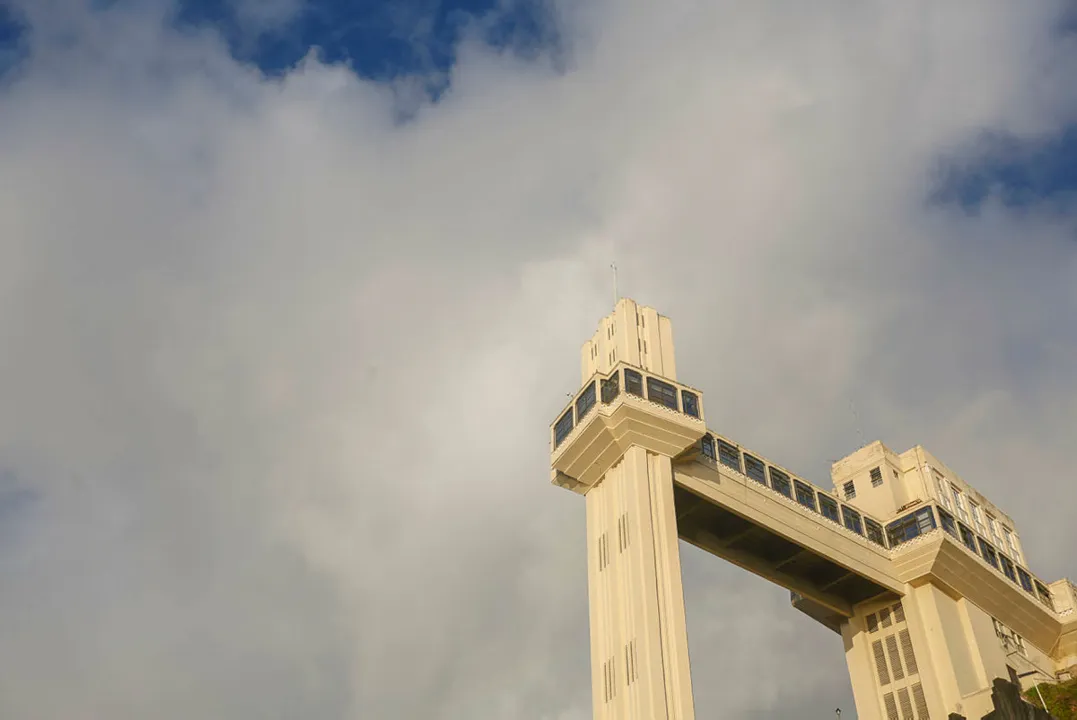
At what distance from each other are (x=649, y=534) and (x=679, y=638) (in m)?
5.21

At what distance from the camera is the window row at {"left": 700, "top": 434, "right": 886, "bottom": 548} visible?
5931cm

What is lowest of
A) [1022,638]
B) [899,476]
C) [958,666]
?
[958,666]

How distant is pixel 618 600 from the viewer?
5066cm

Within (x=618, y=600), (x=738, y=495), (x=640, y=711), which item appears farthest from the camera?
(x=738, y=495)

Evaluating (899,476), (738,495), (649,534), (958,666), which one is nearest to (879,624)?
(958,666)

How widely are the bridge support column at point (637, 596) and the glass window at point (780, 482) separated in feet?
31.2

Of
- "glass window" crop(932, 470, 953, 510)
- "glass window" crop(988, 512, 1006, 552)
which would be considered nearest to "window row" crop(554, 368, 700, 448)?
"glass window" crop(932, 470, 953, 510)

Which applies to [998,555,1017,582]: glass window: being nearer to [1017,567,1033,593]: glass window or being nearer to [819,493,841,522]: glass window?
[1017,567,1033,593]: glass window

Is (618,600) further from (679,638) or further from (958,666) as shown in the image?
(958,666)

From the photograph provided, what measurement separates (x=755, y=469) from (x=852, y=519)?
8.22 m

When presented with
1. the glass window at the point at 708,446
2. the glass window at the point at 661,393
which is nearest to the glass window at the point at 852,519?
the glass window at the point at 708,446

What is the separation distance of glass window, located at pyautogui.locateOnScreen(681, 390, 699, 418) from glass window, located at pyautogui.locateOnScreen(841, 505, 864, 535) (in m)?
13.9

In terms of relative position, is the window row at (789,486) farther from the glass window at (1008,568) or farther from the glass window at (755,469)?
the glass window at (1008,568)

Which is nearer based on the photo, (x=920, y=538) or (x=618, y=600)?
(x=618, y=600)
